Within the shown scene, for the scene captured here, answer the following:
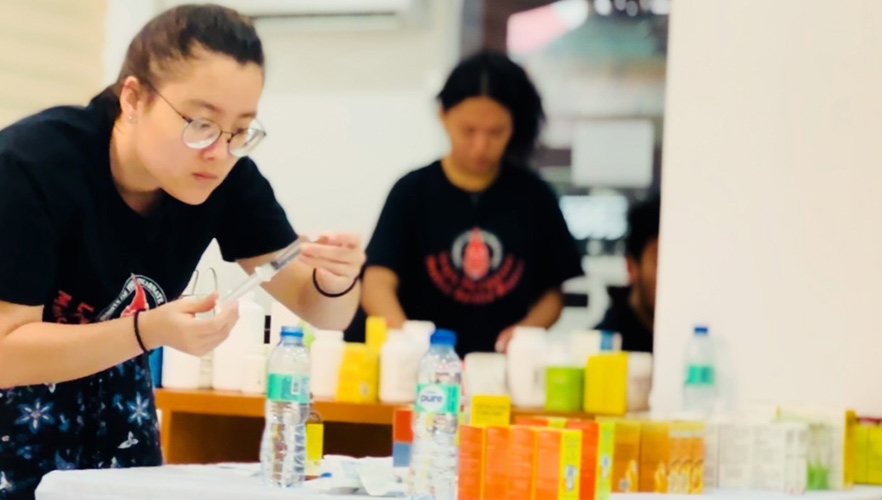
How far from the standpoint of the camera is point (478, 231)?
291 centimetres

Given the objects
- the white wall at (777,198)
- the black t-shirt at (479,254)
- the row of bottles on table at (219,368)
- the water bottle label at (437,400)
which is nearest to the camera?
the water bottle label at (437,400)

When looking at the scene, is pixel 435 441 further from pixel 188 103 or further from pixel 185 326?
pixel 188 103

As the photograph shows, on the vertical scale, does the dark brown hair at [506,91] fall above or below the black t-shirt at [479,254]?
above

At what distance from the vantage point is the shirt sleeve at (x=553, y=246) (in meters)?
2.89

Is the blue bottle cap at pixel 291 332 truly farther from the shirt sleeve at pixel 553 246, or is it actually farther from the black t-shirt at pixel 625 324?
the shirt sleeve at pixel 553 246

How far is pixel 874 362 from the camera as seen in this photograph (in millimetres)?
2385

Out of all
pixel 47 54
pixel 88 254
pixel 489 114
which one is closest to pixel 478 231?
pixel 489 114

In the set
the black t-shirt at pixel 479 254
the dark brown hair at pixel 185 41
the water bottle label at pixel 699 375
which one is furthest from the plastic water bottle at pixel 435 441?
the black t-shirt at pixel 479 254

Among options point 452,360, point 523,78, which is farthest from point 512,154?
point 452,360

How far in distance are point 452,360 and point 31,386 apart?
55 centimetres

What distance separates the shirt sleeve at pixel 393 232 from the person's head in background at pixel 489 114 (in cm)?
14

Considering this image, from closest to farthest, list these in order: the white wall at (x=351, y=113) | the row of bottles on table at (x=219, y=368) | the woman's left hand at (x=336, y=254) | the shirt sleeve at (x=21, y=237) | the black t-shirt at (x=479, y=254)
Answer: the shirt sleeve at (x=21, y=237)
the woman's left hand at (x=336, y=254)
the row of bottles on table at (x=219, y=368)
the black t-shirt at (x=479, y=254)
the white wall at (x=351, y=113)

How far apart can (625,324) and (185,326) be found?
1.53 meters

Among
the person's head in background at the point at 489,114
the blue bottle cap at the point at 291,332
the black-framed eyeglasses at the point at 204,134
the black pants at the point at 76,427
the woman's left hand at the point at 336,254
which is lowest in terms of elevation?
→ the black pants at the point at 76,427
